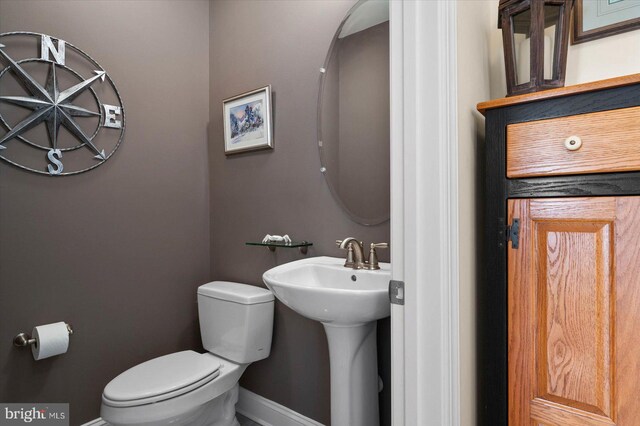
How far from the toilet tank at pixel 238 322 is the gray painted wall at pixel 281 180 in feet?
0.32

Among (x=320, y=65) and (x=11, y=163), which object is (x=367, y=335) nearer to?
(x=320, y=65)

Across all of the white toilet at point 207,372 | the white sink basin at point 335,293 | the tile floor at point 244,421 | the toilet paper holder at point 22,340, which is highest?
the white sink basin at point 335,293

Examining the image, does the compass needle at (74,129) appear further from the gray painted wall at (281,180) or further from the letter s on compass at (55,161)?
the gray painted wall at (281,180)

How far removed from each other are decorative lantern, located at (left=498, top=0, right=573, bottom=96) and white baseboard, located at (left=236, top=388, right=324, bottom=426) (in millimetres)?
1645

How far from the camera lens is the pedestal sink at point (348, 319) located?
3.87 ft

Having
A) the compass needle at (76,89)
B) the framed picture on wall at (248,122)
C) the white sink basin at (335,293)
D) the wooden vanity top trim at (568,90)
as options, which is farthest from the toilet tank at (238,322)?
the wooden vanity top trim at (568,90)

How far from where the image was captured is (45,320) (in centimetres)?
164

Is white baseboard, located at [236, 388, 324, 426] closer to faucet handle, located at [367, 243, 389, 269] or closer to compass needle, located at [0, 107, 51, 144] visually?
faucet handle, located at [367, 243, 389, 269]

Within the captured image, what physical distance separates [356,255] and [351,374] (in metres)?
0.44

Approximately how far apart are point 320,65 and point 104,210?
4.15 feet

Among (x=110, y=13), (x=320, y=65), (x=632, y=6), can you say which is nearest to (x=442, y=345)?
(x=632, y=6)

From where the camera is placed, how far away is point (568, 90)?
0.90m

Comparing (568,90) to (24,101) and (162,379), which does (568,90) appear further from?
(24,101)

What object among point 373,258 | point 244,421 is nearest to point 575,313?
point 373,258
